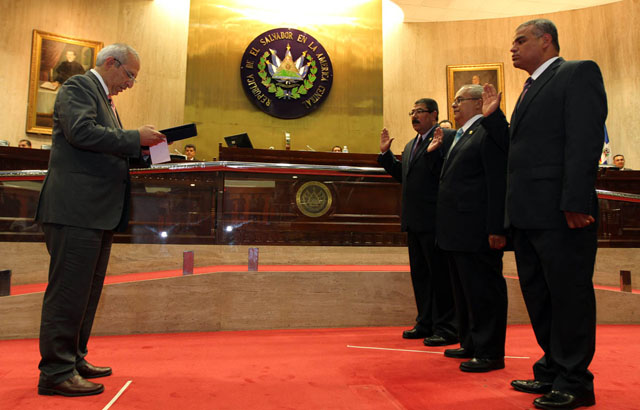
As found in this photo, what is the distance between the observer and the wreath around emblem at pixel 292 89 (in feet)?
29.4

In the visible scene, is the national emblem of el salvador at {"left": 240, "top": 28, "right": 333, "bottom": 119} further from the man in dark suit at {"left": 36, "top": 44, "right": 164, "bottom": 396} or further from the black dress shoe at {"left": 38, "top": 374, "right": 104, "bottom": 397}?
the black dress shoe at {"left": 38, "top": 374, "right": 104, "bottom": 397}

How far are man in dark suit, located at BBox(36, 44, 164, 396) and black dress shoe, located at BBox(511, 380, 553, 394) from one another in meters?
1.77

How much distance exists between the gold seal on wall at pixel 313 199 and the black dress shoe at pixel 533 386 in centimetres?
247

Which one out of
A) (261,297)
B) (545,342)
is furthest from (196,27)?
(545,342)

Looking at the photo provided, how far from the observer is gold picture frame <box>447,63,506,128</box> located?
9.56m

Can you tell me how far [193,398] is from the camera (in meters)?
1.97

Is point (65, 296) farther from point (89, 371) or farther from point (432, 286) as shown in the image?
point (432, 286)

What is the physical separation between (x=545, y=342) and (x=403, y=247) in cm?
258

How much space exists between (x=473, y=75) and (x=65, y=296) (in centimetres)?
908

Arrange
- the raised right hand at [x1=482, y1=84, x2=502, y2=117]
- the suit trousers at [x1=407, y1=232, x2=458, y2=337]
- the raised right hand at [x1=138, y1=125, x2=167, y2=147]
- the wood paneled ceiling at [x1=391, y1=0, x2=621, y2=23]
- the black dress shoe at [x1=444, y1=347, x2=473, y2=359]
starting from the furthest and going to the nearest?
A: the wood paneled ceiling at [x1=391, y1=0, x2=621, y2=23], the suit trousers at [x1=407, y1=232, x2=458, y2=337], the black dress shoe at [x1=444, y1=347, x2=473, y2=359], the raised right hand at [x1=482, y1=84, x2=502, y2=117], the raised right hand at [x1=138, y1=125, x2=167, y2=147]

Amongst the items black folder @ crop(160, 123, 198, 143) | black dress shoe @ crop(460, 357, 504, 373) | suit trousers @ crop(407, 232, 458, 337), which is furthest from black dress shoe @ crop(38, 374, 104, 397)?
suit trousers @ crop(407, 232, 458, 337)

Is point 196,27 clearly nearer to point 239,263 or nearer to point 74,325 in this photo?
point 239,263

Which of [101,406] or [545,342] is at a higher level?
[545,342]

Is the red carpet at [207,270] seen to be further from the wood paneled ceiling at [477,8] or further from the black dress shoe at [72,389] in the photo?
the wood paneled ceiling at [477,8]
